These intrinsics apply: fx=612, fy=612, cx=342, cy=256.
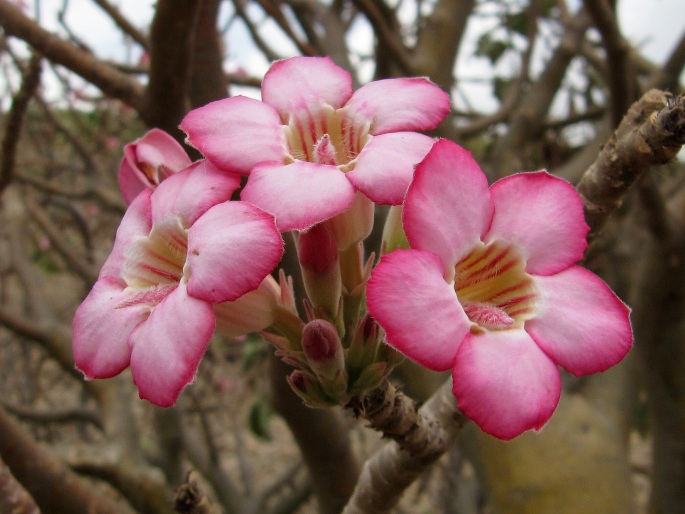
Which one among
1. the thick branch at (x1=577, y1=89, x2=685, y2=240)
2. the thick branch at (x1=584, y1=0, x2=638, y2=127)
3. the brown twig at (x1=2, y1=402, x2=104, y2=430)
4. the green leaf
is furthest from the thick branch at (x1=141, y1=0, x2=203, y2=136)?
the green leaf

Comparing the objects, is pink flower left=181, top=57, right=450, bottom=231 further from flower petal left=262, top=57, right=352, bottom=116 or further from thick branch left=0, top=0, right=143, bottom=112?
thick branch left=0, top=0, right=143, bottom=112

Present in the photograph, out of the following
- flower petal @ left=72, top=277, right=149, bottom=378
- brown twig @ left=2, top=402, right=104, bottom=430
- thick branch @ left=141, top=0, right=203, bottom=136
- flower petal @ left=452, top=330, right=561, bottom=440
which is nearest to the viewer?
flower petal @ left=452, top=330, right=561, bottom=440

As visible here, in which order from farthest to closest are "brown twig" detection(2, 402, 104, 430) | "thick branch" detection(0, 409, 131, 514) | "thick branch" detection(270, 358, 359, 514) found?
"brown twig" detection(2, 402, 104, 430)
"thick branch" detection(270, 358, 359, 514)
"thick branch" detection(0, 409, 131, 514)

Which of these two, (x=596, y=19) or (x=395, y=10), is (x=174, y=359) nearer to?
(x=596, y=19)

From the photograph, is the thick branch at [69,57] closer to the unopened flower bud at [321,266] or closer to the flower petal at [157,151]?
the flower petal at [157,151]

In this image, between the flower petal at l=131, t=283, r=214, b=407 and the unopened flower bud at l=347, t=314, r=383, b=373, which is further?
the unopened flower bud at l=347, t=314, r=383, b=373

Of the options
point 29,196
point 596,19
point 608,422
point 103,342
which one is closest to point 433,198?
point 103,342

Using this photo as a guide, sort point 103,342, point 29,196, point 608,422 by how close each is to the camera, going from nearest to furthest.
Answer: point 103,342 → point 608,422 → point 29,196
